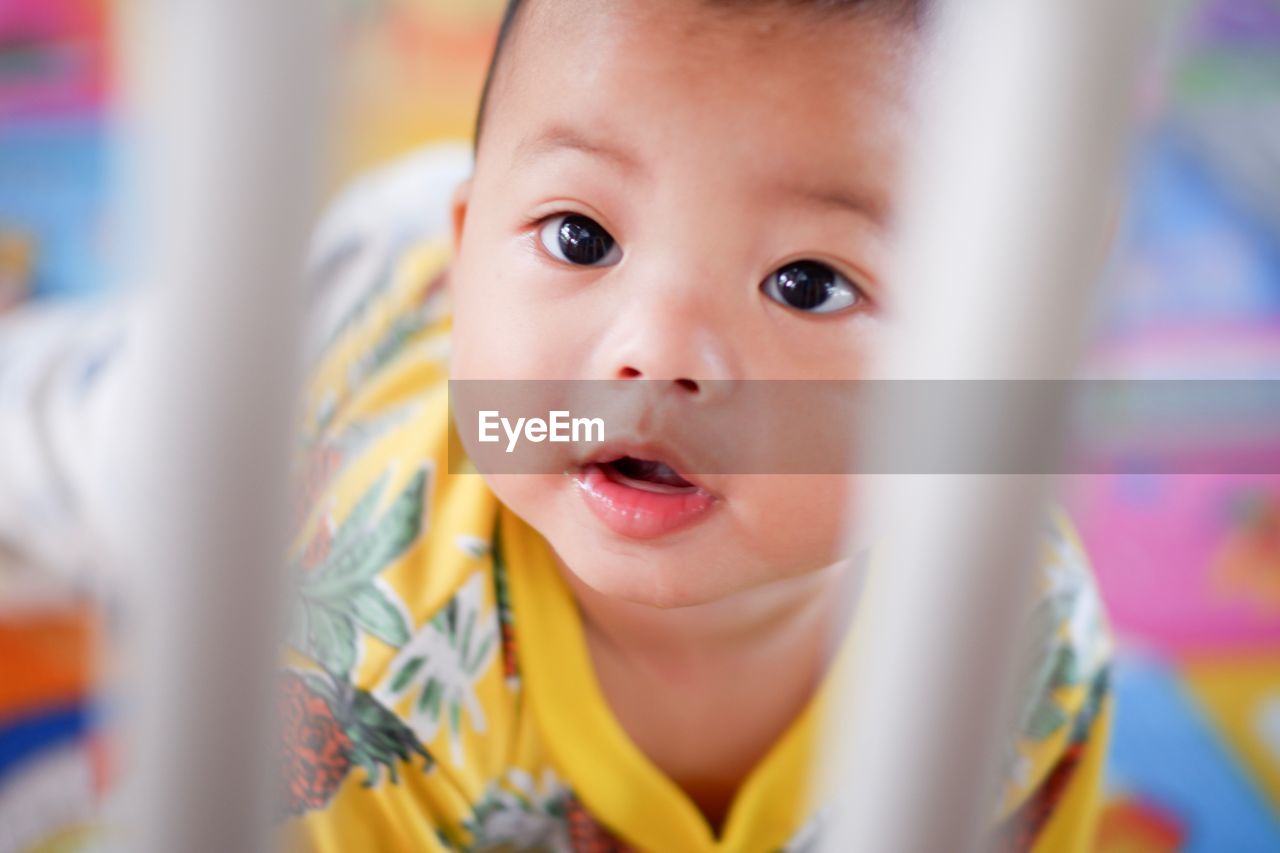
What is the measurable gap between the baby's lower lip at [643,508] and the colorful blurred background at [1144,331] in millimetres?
116

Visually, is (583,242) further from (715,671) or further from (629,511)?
(715,671)

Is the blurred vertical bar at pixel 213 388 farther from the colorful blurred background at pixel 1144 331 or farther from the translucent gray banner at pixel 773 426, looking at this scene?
the translucent gray banner at pixel 773 426

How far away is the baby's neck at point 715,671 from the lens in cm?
51

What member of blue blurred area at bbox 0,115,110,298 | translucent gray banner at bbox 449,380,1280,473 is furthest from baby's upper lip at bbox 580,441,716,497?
blue blurred area at bbox 0,115,110,298

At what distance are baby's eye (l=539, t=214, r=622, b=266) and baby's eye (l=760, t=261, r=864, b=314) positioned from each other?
0.05 meters

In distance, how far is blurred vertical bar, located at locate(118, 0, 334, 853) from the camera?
0.67ft

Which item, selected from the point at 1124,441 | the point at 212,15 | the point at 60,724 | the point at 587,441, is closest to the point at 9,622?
the point at 60,724

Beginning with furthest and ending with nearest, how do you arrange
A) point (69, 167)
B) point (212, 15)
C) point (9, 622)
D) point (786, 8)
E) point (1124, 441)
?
1. point (69, 167)
2. point (1124, 441)
3. point (9, 622)
4. point (786, 8)
5. point (212, 15)

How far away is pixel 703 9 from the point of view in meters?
0.36

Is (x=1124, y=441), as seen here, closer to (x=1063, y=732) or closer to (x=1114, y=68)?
(x=1063, y=732)

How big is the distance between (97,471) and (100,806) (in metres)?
0.20

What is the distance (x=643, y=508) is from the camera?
1.31 feet

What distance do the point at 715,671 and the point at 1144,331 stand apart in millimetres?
941

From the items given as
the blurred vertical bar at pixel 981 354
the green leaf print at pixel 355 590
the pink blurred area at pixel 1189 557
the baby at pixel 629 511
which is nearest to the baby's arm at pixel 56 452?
the baby at pixel 629 511
